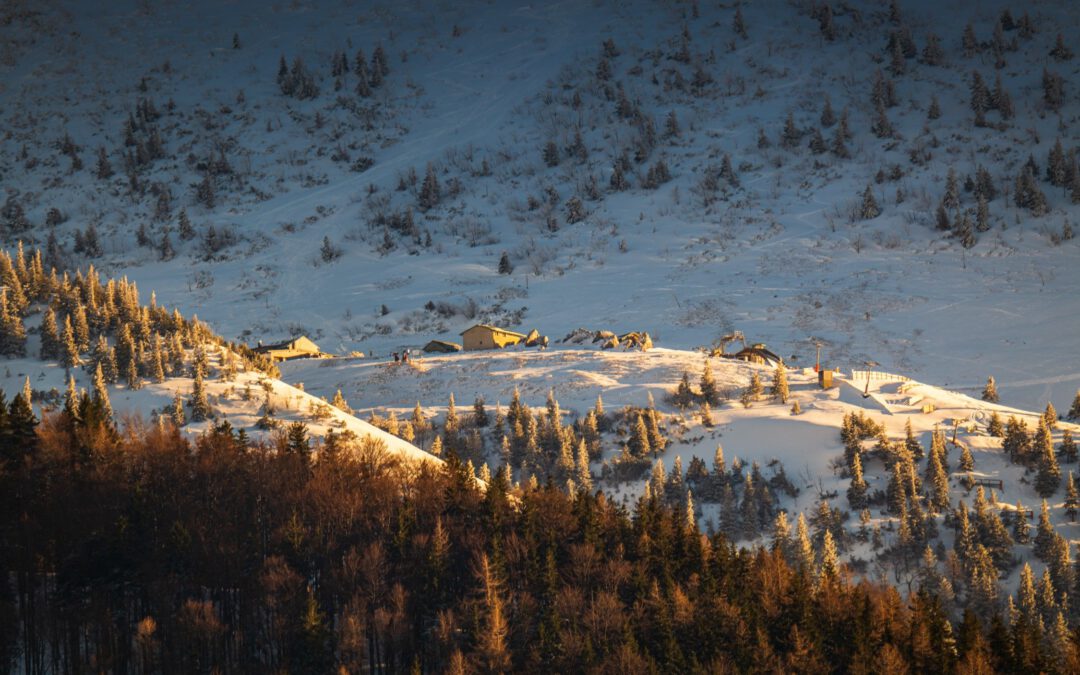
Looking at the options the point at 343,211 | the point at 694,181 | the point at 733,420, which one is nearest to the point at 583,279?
the point at 694,181

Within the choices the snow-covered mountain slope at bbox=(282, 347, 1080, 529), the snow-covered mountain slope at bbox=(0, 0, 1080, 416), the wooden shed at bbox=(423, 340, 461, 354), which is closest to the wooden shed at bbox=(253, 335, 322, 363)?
the snow-covered mountain slope at bbox=(282, 347, 1080, 529)

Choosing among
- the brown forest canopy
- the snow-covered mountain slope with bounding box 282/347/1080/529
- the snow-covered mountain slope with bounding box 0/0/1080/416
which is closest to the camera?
the brown forest canopy

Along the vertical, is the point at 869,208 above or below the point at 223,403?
above

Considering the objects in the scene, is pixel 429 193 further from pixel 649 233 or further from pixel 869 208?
pixel 869 208

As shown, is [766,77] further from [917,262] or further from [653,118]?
[917,262]

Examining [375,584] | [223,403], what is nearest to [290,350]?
[223,403]

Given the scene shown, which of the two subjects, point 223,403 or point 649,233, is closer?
point 223,403

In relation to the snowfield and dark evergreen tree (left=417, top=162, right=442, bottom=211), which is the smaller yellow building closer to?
the snowfield
